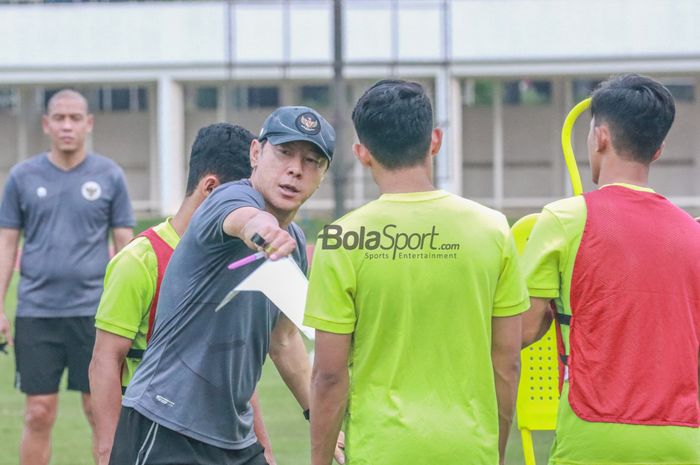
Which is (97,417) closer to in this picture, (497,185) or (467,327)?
(467,327)

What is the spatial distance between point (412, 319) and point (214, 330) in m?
0.76

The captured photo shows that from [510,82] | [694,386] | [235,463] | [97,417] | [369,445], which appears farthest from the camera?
[510,82]

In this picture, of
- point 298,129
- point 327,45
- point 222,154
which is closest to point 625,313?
point 298,129

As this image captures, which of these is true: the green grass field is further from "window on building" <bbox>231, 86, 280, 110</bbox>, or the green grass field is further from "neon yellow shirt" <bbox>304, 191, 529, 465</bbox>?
"window on building" <bbox>231, 86, 280, 110</bbox>

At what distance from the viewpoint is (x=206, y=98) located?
1486 inches

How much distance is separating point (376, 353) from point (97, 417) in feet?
4.43

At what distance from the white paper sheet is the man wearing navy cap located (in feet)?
0.49

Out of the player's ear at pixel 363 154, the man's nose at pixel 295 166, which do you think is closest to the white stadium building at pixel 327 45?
the man's nose at pixel 295 166

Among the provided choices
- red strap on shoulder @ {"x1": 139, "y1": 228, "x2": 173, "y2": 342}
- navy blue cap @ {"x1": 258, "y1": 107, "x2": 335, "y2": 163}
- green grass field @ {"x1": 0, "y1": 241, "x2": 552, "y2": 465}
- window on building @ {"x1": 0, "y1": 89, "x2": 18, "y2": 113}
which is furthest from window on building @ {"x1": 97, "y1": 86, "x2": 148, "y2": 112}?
navy blue cap @ {"x1": 258, "y1": 107, "x2": 335, "y2": 163}

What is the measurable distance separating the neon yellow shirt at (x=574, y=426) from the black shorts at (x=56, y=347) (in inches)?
159

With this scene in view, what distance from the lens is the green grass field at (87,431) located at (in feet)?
25.0

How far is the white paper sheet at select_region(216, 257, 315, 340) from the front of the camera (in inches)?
Answer: 137

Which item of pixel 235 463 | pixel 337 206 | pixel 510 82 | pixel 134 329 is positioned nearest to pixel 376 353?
pixel 235 463

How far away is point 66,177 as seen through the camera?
24.2 ft
